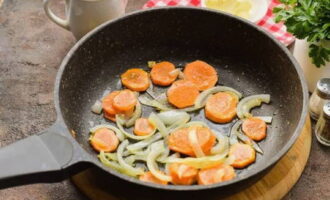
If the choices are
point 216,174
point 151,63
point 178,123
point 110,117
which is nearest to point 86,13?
point 151,63

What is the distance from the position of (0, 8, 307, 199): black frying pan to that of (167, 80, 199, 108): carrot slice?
2.2 inches

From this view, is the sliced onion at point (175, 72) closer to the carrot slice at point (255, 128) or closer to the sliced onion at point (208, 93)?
the sliced onion at point (208, 93)

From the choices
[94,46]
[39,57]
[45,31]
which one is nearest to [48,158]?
[94,46]

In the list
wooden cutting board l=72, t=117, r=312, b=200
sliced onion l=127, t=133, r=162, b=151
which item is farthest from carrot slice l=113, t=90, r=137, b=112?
wooden cutting board l=72, t=117, r=312, b=200

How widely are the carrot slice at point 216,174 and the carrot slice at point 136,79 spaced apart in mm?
387

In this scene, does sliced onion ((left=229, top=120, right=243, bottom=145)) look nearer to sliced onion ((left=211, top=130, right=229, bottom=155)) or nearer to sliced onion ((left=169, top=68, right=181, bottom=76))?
sliced onion ((left=211, top=130, right=229, bottom=155))

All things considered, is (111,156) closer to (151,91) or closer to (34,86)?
(151,91)

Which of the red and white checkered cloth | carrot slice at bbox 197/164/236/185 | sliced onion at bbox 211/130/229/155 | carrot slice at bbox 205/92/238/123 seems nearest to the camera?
carrot slice at bbox 197/164/236/185

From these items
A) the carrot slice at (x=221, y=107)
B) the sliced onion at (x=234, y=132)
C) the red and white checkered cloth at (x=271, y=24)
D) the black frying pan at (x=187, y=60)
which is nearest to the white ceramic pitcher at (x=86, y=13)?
the black frying pan at (x=187, y=60)

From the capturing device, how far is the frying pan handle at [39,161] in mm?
1000

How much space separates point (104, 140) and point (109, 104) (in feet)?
0.46

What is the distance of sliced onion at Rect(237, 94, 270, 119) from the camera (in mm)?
1385

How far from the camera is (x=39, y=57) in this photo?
1620 millimetres

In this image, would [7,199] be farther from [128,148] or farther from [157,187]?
[157,187]
